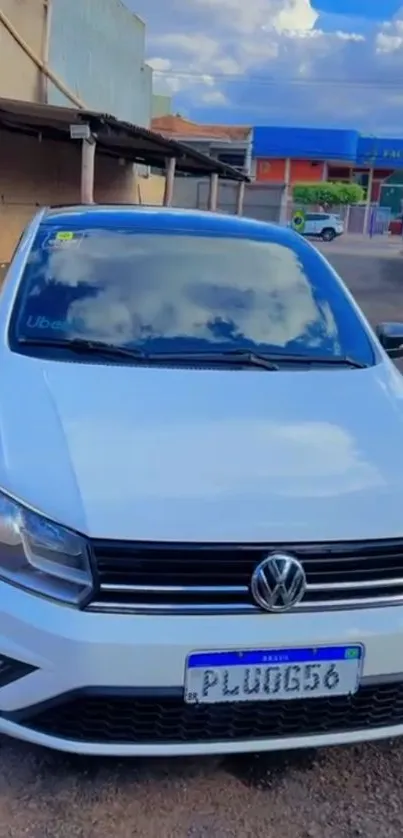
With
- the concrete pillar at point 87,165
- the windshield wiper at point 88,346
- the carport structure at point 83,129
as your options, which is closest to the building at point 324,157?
the carport structure at point 83,129

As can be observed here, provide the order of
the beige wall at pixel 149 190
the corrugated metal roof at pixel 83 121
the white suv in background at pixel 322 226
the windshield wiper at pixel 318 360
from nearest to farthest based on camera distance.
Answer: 1. the windshield wiper at pixel 318 360
2. the corrugated metal roof at pixel 83 121
3. the beige wall at pixel 149 190
4. the white suv in background at pixel 322 226

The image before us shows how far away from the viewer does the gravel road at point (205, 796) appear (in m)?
2.54

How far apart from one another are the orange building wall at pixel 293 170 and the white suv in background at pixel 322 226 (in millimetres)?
12750

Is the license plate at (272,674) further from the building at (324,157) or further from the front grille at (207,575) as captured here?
the building at (324,157)

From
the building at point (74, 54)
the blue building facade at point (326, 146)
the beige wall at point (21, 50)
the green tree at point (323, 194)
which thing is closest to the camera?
the beige wall at point (21, 50)

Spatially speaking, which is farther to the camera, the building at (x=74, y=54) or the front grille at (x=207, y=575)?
the building at (x=74, y=54)

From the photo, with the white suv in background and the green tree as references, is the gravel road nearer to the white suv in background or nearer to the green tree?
the white suv in background

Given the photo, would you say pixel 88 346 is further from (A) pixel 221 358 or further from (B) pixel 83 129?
(B) pixel 83 129

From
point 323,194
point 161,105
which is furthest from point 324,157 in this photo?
point 161,105

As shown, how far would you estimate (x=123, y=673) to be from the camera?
234cm

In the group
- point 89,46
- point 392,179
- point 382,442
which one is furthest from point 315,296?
point 392,179

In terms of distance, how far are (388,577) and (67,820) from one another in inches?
43.2

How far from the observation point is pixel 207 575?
7.89 ft

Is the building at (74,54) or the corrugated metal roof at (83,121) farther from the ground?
the building at (74,54)
